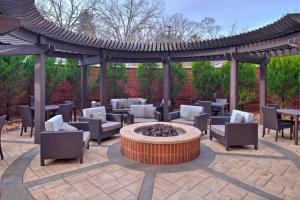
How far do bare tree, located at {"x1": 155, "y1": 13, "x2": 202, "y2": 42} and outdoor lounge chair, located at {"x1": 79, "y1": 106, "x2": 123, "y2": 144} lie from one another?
12.8 metres

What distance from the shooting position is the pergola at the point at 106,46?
4.56 meters

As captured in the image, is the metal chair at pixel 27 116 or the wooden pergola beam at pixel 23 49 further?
the metal chair at pixel 27 116

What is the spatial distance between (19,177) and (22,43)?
3.95 metres

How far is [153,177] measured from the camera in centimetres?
386

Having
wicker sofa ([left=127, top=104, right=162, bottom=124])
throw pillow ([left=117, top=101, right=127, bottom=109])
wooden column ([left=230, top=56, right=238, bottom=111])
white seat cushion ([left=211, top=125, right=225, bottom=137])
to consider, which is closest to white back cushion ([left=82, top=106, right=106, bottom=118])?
wicker sofa ([left=127, top=104, right=162, bottom=124])

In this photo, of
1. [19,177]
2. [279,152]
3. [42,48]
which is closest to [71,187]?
[19,177]

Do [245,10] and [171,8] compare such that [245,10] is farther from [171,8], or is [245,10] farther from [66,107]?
[66,107]

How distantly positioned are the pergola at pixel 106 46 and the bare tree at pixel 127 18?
30.0 ft

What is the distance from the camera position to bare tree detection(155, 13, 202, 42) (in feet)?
60.3

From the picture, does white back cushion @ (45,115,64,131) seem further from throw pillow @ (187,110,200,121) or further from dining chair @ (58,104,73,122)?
throw pillow @ (187,110,200,121)

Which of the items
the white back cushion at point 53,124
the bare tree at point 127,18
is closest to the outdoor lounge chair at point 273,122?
the white back cushion at point 53,124

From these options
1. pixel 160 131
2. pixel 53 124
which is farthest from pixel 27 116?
pixel 160 131

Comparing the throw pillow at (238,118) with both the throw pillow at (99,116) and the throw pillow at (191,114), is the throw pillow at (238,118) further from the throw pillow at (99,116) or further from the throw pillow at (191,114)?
the throw pillow at (99,116)

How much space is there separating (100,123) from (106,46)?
3.19 meters
